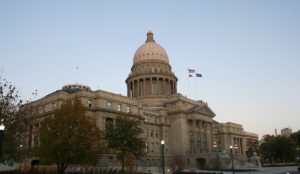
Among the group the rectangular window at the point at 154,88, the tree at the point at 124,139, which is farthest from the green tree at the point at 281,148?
the tree at the point at 124,139

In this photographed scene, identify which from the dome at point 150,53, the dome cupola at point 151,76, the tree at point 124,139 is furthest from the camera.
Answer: the dome at point 150,53

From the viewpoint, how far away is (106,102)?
264 ft

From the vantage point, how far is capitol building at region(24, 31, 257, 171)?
78812 millimetres

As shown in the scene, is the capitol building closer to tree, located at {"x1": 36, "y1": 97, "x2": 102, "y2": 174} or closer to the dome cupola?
the dome cupola

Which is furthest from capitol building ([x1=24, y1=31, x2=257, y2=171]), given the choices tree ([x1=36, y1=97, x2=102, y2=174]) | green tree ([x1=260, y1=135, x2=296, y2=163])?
tree ([x1=36, y1=97, x2=102, y2=174])

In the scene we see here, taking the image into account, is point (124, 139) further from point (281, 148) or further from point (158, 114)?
point (281, 148)

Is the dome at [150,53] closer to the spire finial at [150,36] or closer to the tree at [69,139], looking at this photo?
the spire finial at [150,36]

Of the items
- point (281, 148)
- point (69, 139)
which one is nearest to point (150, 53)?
point (281, 148)

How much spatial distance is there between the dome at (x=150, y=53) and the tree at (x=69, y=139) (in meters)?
80.7

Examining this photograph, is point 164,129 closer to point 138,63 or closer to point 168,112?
point 168,112

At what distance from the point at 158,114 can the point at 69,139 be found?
200 feet

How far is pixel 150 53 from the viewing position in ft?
420

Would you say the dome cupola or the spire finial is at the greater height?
the spire finial

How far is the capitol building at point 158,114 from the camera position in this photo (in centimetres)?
7881
